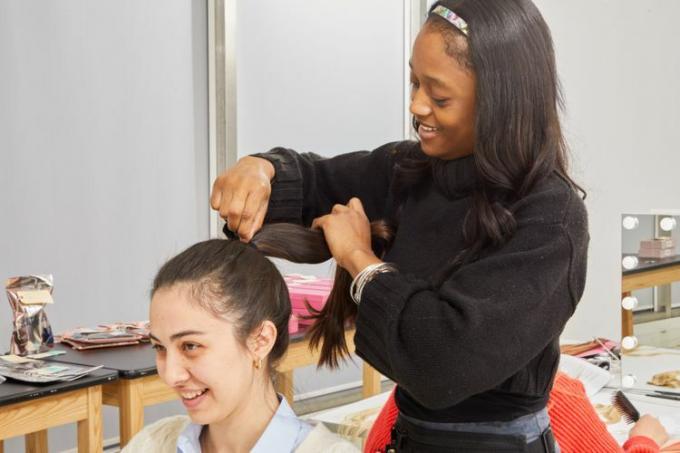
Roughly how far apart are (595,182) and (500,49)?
3.23 metres

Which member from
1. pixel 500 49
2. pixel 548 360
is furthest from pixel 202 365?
pixel 500 49

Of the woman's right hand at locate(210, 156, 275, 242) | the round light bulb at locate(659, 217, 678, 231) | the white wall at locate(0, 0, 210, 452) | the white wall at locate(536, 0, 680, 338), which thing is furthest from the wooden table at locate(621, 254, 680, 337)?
the white wall at locate(0, 0, 210, 452)

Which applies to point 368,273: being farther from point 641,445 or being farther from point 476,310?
point 641,445

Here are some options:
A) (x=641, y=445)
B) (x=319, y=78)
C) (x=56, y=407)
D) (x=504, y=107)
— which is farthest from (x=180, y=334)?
(x=319, y=78)

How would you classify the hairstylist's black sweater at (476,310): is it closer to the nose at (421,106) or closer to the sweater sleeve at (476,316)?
the sweater sleeve at (476,316)

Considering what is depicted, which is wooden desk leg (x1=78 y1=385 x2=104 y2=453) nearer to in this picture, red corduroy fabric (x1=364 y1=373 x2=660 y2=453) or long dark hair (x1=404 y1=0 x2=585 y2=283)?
red corduroy fabric (x1=364 y1=373 x2=660 y2=453)

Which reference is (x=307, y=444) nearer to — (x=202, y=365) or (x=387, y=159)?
(x=202, y=365)

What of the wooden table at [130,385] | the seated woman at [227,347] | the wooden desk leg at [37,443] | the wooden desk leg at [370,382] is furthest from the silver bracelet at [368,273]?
the wooden desk leg at [370,382]

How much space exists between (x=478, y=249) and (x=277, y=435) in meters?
0.43

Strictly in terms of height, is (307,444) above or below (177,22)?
below

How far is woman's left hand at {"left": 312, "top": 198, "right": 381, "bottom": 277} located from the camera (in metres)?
1.11

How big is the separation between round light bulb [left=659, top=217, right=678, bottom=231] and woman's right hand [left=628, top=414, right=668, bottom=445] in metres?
0.74

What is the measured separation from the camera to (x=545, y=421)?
3.85ft

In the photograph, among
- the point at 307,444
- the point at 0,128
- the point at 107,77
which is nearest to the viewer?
the point at 307,444
